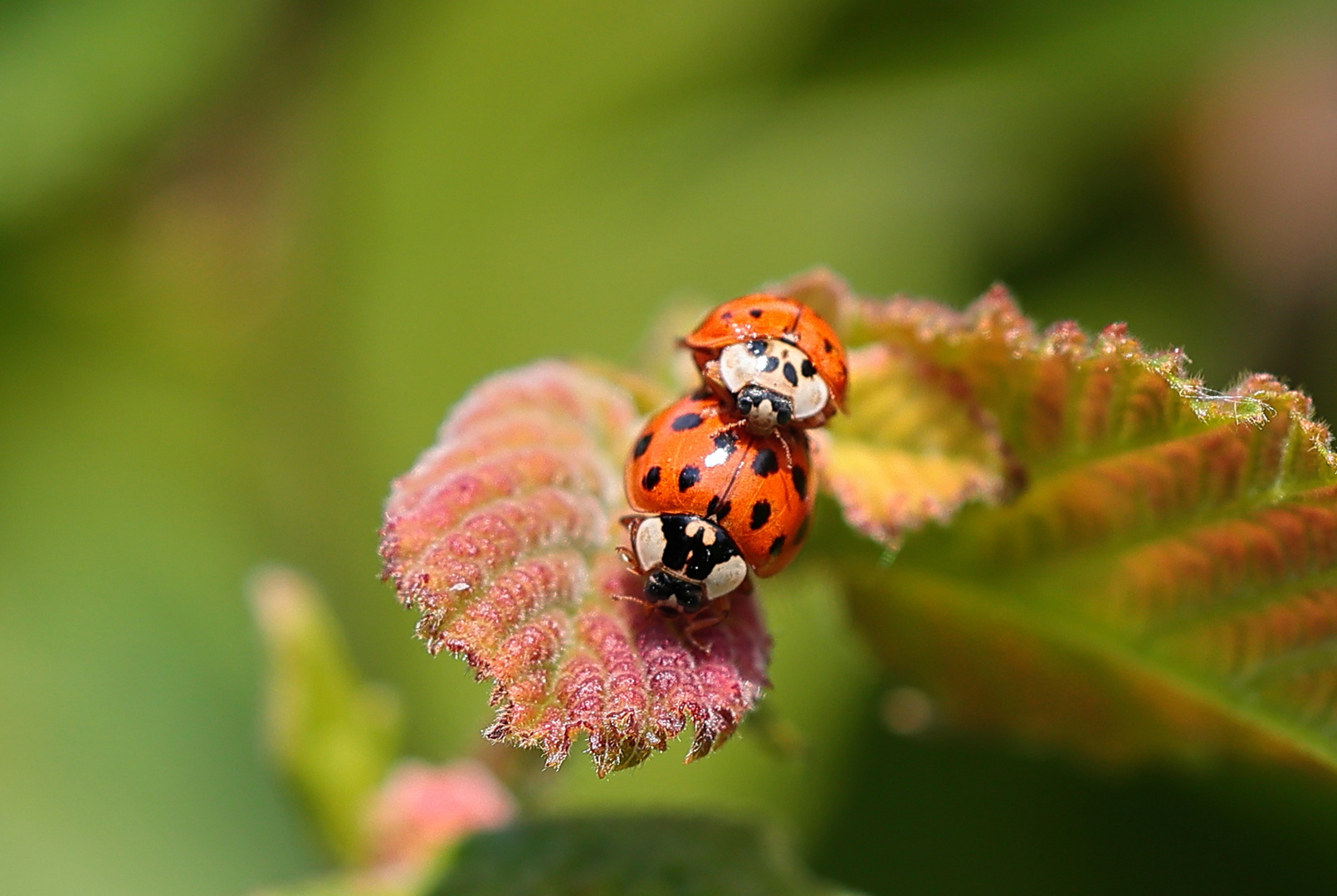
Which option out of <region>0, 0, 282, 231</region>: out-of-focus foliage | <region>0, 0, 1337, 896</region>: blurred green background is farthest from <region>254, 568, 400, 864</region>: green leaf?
<region>0, 0, 282, 231</region>: out-of-focus foliage

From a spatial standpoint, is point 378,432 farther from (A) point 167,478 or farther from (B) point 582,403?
(B) point 582,403

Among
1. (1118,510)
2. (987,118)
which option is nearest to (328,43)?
(987,118)

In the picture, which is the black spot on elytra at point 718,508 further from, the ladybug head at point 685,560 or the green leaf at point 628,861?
the green leaf at point 628,861

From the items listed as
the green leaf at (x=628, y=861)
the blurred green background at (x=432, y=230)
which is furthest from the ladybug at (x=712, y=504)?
the blurred green background at (x=432, y=230)

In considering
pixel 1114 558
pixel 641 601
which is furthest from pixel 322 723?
pixel 1114 558

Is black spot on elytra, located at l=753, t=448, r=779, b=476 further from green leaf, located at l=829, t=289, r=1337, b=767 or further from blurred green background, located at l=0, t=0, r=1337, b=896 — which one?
blurred green background, located at l=0, t=0, r=1337, b=896
